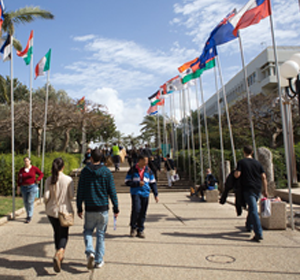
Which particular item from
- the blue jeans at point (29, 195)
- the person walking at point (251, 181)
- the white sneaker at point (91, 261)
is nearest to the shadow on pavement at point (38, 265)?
the white sneaker at point (91, 261)

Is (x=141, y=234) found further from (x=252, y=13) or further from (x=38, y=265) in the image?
(x=252, y=13)

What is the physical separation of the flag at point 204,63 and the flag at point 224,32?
1037 millimetres

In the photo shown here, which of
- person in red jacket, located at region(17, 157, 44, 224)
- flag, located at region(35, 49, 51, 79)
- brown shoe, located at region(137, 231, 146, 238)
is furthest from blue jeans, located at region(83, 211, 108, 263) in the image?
flag, located at region(35, 49, 51, 79)

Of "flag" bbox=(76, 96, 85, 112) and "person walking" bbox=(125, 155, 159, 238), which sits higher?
"flag" bbox=(76, 96, 85, 112)

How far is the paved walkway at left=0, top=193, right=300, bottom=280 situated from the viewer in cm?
479

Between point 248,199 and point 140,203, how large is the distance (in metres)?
2.22

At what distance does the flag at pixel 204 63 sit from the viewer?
1442 centimetres

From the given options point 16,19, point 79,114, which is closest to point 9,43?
point 16,19

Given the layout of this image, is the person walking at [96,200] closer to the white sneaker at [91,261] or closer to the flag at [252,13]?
the white sneaker at [91,261]

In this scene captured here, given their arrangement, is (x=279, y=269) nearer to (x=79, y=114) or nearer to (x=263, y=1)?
(x=263, y=1)

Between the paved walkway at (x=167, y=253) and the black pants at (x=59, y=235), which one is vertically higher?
the black pants at (x=59, y=235)

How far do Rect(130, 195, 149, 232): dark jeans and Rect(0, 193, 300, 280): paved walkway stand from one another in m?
0.30

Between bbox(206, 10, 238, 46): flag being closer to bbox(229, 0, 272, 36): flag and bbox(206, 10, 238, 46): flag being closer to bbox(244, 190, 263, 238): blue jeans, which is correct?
bbox(229, 0, 272, 36): flag

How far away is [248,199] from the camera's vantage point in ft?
22.8
